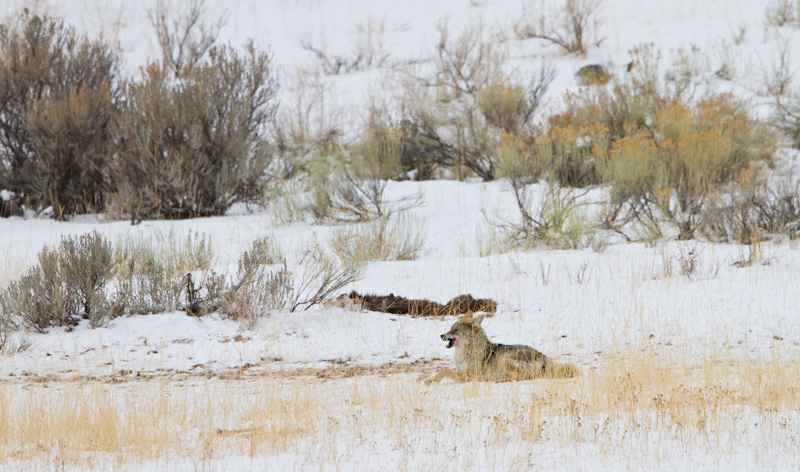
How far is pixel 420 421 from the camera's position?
365cm

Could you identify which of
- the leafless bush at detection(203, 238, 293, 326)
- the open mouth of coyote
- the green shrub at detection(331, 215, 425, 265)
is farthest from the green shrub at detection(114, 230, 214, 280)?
the open mouth of coyote

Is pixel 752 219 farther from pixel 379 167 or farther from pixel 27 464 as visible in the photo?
pixel 27 464

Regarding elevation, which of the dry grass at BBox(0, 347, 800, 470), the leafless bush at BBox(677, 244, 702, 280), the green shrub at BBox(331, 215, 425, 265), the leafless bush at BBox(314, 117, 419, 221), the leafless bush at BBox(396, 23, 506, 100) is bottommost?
the dry grass at BBox(0, 347, 800, 470)

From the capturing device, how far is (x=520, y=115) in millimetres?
16109

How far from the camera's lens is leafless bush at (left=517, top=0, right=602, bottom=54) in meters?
21.5

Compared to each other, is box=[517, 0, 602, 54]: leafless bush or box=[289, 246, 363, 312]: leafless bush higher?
box=[517, 0, 602, 54]: leafless bush

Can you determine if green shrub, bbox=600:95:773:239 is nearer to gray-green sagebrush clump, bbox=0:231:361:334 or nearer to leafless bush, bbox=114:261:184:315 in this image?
gray-green sagebrush clump, bbox=0:231:361:334

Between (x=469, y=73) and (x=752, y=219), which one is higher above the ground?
(x=469, y=73)

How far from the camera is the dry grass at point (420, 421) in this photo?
3.23 meters

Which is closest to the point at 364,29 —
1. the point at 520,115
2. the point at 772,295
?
the point at 520,115

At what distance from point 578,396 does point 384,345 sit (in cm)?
217

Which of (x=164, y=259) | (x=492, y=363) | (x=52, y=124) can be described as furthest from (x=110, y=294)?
(x=52, y=124)

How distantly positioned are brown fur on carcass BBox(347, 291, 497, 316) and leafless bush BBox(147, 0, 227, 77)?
16.6 m

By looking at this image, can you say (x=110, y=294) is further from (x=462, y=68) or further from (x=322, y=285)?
(x=462, y=68)
